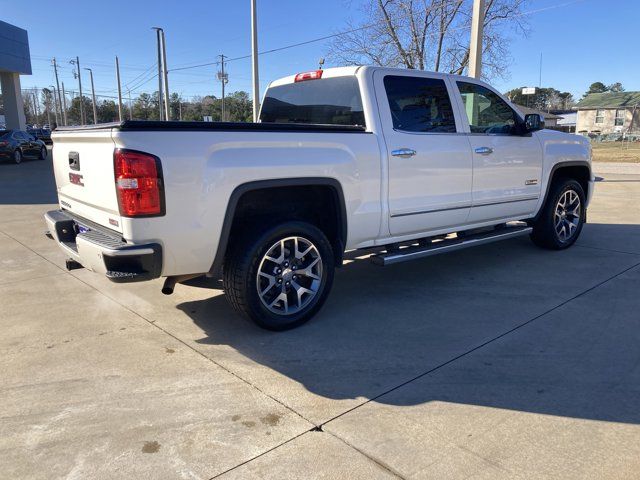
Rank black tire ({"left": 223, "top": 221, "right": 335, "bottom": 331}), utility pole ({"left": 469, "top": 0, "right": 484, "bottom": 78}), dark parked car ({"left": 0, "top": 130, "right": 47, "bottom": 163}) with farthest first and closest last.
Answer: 1. dark parked car ({"left": 0, "top": 130, "right": 47, "bottom": 163})
2. utility pole ({"left": 469, "top": 0, "right": 484, "bottom": 78})
3. black tire ({"left": 223, "top": 221, "right": 335, "bottom": 331})

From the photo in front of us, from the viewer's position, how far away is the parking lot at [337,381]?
8.65 ft

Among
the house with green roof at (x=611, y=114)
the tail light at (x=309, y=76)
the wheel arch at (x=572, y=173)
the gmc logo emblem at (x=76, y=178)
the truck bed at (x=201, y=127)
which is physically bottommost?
the wheel arch at (x=572, y=173)

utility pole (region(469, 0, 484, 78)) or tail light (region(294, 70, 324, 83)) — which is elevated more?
utility pole (region(469, 0, 484, 78))

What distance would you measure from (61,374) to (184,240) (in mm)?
1236

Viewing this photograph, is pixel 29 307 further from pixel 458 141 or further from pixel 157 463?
pixel 458 141

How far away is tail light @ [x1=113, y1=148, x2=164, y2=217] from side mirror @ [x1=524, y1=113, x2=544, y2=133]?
4189 mm

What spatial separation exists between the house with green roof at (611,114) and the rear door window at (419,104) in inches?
2253

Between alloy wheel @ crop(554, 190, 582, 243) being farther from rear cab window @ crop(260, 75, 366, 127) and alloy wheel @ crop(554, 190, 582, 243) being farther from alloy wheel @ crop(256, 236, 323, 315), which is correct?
alloy wheel @ crop(256, 236, 323, 315)

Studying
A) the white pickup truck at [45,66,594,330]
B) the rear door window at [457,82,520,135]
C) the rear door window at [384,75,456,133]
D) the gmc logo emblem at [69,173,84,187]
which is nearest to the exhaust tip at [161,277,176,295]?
the white pickup truck at [45,66,594,330]

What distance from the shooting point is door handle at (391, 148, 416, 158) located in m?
4.51

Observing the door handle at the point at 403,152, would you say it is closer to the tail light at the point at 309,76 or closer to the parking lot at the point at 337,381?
the tail light at the point at 309,76

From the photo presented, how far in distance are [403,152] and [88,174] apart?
8.41 feet

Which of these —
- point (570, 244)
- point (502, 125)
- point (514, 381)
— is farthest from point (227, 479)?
point (570, 244)

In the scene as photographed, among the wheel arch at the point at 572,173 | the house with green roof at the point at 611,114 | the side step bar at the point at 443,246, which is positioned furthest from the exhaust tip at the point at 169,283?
the house with green roof at the point at 611,114
